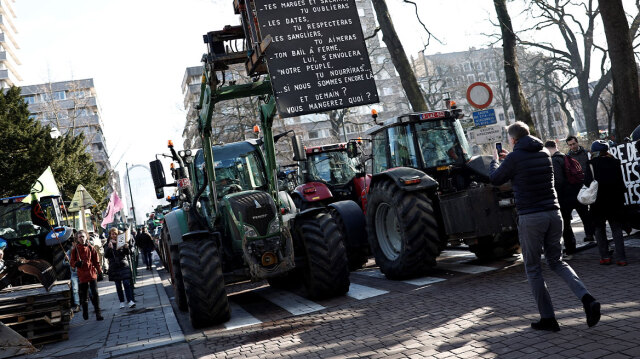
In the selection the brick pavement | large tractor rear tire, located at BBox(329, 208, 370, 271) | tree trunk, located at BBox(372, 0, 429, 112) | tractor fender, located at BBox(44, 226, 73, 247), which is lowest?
the brick pavement

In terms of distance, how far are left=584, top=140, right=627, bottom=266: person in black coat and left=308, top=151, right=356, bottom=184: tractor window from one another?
7344 millimetres

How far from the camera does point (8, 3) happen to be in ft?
285

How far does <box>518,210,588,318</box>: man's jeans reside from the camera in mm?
5652

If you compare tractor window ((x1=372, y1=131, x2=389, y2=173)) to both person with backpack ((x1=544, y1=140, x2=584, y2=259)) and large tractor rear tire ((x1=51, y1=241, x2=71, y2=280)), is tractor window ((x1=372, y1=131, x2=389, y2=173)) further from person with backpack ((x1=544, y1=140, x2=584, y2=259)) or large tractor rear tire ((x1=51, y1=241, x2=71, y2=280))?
large tractor rear tire ((x1=51, y1=241, x2=71, y2=280))

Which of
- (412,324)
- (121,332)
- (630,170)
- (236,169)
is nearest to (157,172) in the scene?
(236,169)

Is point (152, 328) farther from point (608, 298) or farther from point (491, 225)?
point (608, 298)

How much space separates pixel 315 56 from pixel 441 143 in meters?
2.86

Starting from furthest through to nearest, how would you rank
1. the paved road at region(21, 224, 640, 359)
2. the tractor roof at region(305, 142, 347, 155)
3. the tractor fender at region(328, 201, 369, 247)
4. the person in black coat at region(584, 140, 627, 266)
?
the tractor roof at region(305, 142, 347, 155), the tractor fender at region(328, 201, 369, 247), the person in black coat at region(584, 140, 627, 266), the paved road at region(21, 224, 640, 359)

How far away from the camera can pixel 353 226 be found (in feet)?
36.9

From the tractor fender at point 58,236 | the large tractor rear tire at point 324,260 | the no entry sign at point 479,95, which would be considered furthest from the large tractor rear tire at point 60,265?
the no entry sign at point 479,95

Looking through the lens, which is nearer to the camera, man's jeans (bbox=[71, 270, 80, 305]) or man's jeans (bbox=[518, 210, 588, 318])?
man's jeans (bbox=[518, 210, 588, 318])

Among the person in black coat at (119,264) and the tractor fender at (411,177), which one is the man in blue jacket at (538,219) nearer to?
the tractor fender at (411,177)

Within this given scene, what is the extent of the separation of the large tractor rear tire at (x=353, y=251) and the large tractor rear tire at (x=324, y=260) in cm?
217

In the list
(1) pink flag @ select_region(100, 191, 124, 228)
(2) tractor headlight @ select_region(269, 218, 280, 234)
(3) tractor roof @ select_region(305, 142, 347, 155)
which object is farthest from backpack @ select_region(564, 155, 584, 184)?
(1) pink flag @ select_region(100, 191, 124, 228)
